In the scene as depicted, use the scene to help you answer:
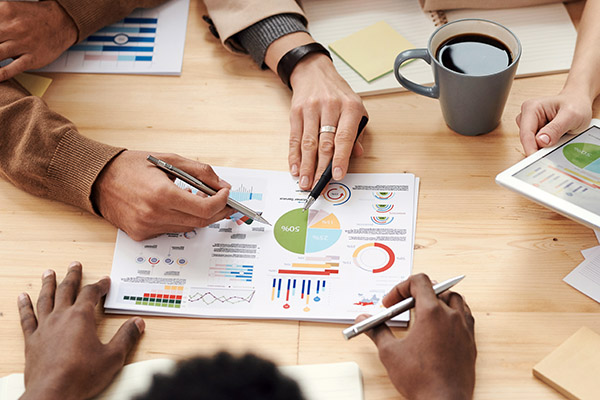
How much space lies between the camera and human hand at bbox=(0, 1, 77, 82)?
1059 millimetres

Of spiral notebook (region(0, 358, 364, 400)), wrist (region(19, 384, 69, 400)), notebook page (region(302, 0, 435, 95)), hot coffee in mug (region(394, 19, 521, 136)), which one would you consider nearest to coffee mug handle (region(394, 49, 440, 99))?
hot coffee in mug (region(394, 19, 521, 136))

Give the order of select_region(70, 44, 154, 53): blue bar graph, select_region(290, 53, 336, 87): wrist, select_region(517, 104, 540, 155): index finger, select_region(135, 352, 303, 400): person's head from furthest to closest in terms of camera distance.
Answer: select_region(70, 44, 154, 53): blue bar graph < select_region(290, 53, 336, 87): wrist < select_region(517, 104, 540, 155): index finger < select_region(135, 352, 303, 400): person's head

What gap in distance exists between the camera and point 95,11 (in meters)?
1.15

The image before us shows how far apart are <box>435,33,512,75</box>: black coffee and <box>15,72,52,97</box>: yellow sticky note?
71 centimetres

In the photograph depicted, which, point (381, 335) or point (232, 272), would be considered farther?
point (232, 272)

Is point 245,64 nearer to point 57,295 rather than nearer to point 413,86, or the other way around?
point 413,86

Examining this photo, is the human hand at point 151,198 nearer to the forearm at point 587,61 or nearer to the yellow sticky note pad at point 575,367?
the yellow sticky note pad at point 575,367

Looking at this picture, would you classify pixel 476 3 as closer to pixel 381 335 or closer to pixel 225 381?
pixel 381 335

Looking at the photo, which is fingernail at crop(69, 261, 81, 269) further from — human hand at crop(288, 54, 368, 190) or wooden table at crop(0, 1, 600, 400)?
human hand at crop(288, 54, 368, 190)

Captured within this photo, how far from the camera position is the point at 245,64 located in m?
1.15

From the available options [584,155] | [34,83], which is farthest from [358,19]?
[34,83]

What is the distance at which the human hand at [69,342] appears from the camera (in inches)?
28.2

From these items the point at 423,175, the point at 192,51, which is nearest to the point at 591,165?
the point at 423,175

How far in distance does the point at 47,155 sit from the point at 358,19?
64cm
